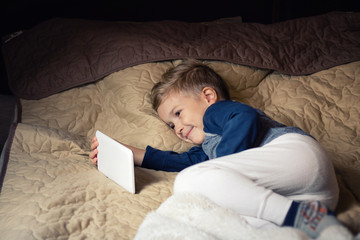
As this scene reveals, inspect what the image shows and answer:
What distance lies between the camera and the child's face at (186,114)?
1.36 meters

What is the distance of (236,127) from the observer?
44.7 inches

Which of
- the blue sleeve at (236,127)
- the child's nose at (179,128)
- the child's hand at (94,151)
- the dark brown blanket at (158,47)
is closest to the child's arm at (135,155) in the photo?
the child's hand at (94,151)

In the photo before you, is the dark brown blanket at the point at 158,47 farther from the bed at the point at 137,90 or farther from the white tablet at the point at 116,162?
the white tablet at the point at 116,162

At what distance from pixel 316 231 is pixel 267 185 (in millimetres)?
190

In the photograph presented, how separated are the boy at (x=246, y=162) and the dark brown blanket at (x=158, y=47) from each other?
337 mm

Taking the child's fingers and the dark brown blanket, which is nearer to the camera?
the child's fingers

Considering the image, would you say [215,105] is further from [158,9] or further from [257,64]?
[158,9]

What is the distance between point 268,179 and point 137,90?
0.75 m

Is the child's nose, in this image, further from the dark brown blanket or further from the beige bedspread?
the dark brown blanket

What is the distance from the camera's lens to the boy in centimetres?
94

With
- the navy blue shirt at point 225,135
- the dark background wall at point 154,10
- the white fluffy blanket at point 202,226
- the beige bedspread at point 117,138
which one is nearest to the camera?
the white fluffy blanket at point 202,226

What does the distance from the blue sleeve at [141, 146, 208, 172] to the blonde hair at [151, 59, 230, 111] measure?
0.21m

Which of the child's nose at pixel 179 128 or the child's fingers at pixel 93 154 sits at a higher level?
the child's nose at pixel 179 128

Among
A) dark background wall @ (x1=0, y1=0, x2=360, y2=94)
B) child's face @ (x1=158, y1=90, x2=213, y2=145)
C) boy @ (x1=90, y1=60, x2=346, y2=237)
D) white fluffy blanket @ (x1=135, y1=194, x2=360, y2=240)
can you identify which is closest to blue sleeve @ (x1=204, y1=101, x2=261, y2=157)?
boy @ (x1=90, y1=60, x2=346, y2=237)
